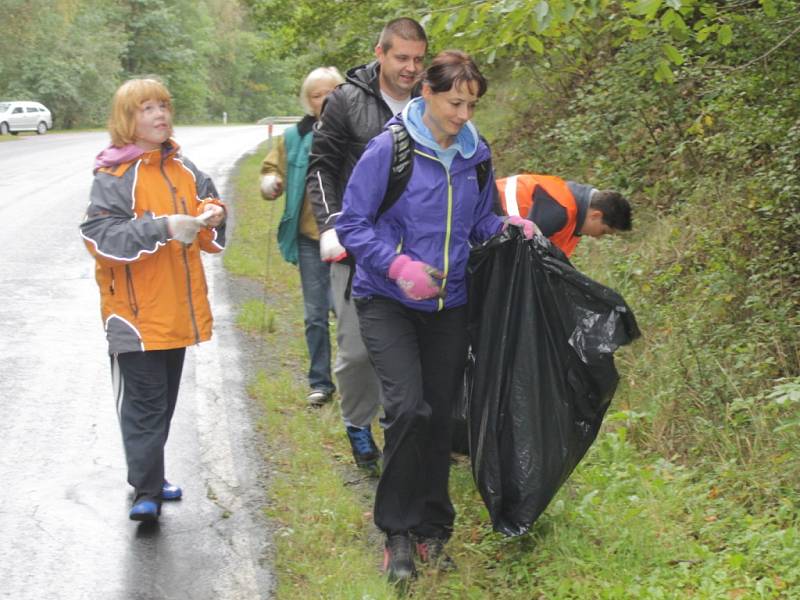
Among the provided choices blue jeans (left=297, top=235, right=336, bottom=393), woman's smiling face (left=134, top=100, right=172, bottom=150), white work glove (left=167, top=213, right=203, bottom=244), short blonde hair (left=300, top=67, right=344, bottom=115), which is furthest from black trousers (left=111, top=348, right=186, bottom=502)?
short blonde hair (left=300, top=67, right=344, bottom=115)

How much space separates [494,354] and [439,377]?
0.26 m

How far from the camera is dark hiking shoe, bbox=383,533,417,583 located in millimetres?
4387

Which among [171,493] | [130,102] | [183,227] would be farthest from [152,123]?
[171,493]

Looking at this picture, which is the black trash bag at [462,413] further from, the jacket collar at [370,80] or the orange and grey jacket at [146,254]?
the jacket collar at [370,80]

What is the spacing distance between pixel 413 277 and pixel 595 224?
159 cm

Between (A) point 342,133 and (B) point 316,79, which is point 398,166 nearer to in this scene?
(A) point 342,133

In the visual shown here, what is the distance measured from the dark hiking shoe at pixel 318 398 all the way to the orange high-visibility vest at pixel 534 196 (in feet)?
6.97

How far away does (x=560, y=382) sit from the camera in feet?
14.2

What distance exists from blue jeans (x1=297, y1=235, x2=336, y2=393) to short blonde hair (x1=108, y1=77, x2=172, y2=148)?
2.03 m

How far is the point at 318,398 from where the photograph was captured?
22.6ft

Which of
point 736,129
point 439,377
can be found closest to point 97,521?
point 439,377

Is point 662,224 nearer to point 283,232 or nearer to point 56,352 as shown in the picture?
point 283,232

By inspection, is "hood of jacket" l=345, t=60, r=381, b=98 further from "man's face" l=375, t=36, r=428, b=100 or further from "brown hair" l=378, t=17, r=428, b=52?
"brown hair" l=378, t=17, r=428, b=52

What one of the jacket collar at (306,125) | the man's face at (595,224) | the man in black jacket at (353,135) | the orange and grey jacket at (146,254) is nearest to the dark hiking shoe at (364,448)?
the man in black jacket at (353,135)
